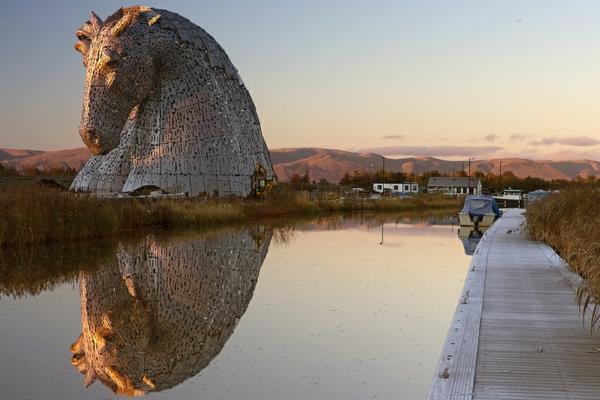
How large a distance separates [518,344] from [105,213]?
2062 centimetres

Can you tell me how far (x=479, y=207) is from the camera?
1500 inches

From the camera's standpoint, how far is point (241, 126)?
40.5m

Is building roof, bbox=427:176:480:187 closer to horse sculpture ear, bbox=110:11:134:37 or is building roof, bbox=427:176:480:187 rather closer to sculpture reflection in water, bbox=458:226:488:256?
sculpture reflection in water, bbox=458:226:488:256

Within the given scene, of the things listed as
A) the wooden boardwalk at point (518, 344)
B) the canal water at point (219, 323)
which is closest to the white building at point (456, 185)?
the canal water at point (219, 323)

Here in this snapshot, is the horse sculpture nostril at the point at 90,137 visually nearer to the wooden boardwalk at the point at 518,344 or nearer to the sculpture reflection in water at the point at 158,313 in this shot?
the sculpture reflection in water at the point at 158,313

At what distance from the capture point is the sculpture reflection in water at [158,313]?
8.84 m

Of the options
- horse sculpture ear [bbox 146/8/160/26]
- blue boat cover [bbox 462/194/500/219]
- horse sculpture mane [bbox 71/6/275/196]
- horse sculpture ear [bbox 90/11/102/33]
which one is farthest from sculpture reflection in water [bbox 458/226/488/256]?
horse sculpture ear [bbox 90/11/102/33]

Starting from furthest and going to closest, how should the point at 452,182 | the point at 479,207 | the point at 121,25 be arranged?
the point at 452,182, the point at 479,207, the point at 121,25

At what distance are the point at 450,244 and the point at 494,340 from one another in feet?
62.7

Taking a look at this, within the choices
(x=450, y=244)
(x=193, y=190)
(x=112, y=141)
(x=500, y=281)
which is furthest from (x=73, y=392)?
(x=193, y=190)

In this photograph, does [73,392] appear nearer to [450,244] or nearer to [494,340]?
[494,340]

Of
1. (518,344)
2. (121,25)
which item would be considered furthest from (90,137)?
(518,344)

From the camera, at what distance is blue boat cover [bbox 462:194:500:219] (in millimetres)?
37438

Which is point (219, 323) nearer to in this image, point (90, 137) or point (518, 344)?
point (518, 344)
